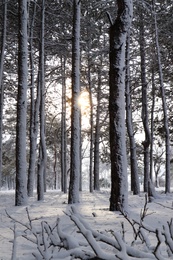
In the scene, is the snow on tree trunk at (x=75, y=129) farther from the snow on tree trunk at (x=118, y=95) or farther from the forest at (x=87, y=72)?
the snow on tree trunk at (x=118, y=95)

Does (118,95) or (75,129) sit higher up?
(118,95)

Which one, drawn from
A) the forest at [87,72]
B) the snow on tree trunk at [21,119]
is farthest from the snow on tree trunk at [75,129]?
the snow on tree trunk at [21,119]

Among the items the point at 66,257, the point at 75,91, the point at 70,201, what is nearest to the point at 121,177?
the point at 70,201

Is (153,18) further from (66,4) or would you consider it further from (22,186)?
(22,186)

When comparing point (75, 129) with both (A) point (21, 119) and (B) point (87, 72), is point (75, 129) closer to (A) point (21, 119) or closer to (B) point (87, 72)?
(A) point (21, 119)

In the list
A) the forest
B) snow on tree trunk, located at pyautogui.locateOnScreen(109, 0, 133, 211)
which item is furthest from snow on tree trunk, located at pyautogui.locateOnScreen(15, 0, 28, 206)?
snow on tree trunk, located at pyautogui.locateOnScreen(109, 0, 133, 211)

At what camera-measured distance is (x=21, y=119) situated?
9359mm

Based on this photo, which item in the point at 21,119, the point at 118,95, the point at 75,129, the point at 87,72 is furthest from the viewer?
the point at 87,72

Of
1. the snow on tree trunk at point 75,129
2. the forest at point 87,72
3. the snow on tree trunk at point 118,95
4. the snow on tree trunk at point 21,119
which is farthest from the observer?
the snow on tree trunk at point 75,129

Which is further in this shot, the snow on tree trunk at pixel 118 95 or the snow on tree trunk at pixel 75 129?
the snow on tree trunk at pixel 75 129

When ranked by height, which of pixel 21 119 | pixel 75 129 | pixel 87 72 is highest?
pixel 87 72

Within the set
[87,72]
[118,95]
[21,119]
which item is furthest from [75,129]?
[87,72]

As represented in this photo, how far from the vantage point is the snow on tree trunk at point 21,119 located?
30.0 ft

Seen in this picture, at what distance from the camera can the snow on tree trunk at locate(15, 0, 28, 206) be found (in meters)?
9.13
